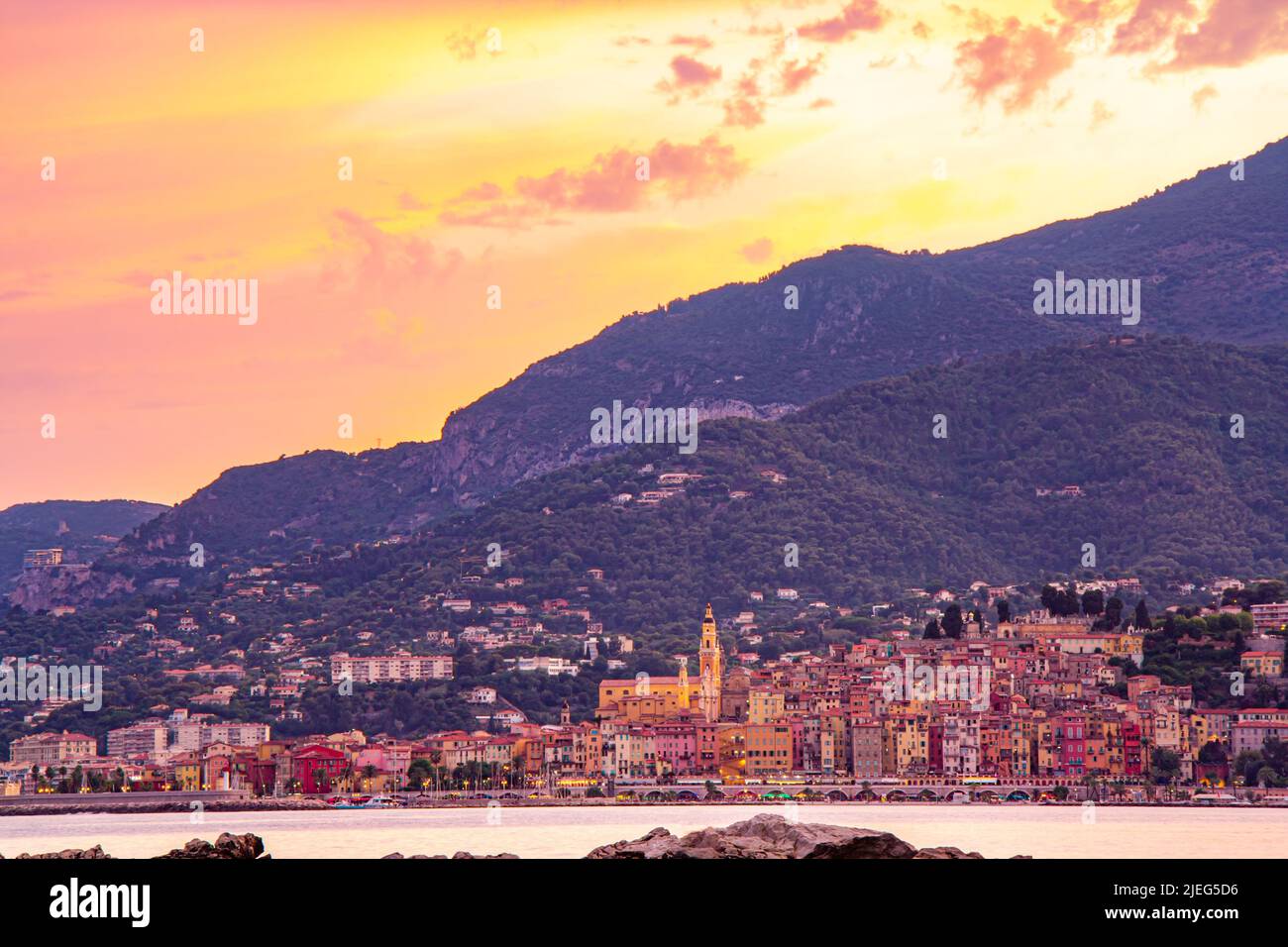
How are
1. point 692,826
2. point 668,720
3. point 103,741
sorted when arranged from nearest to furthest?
point 692,826 → point 668,720 → point 103,741

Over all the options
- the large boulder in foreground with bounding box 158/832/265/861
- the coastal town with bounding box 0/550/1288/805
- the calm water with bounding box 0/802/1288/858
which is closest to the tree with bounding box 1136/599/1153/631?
the coastal town with bounding box 0/550/1288/805

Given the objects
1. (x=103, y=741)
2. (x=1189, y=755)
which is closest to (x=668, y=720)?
(x=1189, y=755)

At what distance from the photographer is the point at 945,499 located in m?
180

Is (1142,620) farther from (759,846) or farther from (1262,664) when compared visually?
(759,846)

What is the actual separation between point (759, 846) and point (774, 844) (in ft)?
1.11

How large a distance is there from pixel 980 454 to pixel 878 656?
57.5m

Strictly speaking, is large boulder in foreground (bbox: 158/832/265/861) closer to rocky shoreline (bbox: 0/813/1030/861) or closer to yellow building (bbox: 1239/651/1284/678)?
rocky shoreline (bbox: 0/813/1030/861)

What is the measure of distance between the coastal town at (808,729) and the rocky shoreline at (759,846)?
193 ft

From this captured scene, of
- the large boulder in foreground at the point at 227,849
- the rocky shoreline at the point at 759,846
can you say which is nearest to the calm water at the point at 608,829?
the large boulder in foreground at the point at 227,849

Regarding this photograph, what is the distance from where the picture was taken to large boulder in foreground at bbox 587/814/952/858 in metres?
33.2

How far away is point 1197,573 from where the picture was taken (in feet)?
506

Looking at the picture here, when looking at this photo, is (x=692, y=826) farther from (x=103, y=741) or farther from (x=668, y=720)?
(x=103, y=741)

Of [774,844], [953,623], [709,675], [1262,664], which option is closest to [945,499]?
[953,623]

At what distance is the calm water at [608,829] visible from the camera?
184 ft
